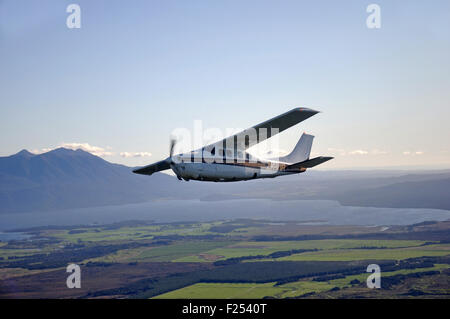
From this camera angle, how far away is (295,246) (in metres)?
144

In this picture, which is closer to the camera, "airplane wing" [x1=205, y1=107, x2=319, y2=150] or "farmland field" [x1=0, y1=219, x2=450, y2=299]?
"airplane wing" [x1=205, y1=107, x2=319, y2=150]

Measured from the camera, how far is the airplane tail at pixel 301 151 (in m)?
23.2

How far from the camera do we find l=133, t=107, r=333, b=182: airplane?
18188mm

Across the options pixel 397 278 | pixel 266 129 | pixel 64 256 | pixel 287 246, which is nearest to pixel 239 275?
pixel 397 278

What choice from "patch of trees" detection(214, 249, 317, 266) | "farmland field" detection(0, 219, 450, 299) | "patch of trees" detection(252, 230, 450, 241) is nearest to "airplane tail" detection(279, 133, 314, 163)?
"farmland field" detection(0, 219, 450, 299)

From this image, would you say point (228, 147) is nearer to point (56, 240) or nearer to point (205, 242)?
point (205, 242)

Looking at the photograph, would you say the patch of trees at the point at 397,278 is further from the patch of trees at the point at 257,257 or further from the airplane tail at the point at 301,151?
the airplane tail at the point at 301,151

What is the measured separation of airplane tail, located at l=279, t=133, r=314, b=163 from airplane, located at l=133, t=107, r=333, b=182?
5.61 ft

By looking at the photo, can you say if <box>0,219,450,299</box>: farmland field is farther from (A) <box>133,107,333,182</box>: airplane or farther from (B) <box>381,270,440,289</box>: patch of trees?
(A) <box>133,107,333,182</box>: airplane

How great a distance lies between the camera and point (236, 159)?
A: 64.0ft

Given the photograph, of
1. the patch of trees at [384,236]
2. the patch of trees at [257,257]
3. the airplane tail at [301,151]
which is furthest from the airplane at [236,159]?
the patch of trees at [384,236]

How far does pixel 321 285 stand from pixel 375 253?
44.7 m

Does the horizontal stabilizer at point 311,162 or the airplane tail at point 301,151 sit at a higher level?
the airplane tail at point 301,151
